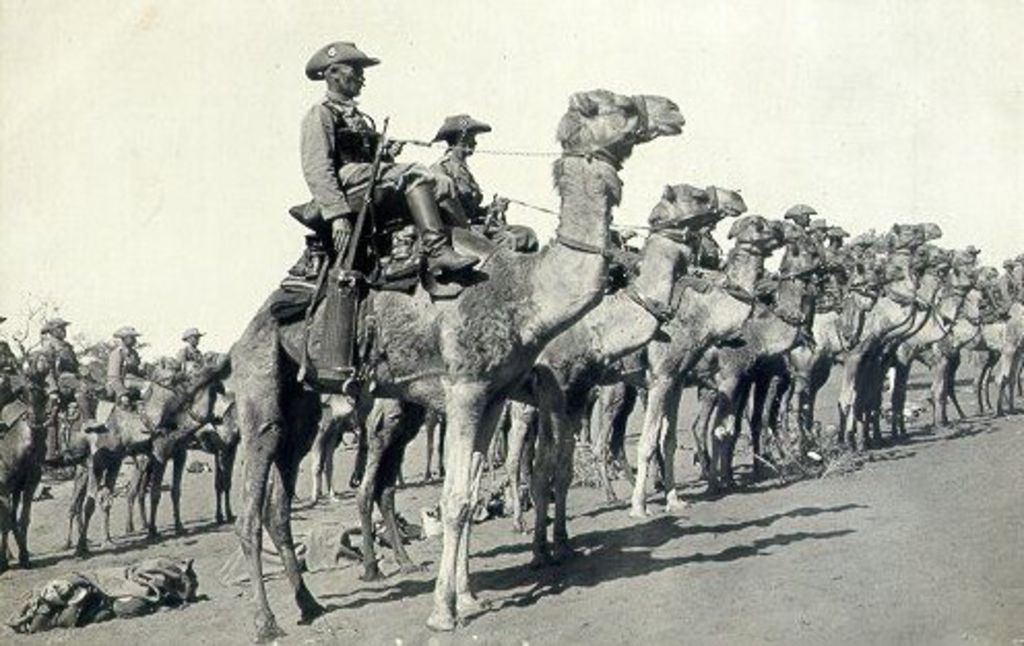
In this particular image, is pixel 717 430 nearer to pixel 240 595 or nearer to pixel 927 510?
pixel 927 510

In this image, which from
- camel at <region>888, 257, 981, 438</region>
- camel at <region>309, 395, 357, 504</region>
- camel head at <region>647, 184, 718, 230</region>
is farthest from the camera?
camel at <region>888, 257, 981, 438</region>

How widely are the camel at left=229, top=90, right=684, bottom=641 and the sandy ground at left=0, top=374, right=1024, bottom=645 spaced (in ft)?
2.49

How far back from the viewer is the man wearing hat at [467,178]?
11.2 m

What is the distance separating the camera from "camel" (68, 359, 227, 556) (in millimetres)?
17844

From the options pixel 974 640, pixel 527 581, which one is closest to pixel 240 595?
pixel 527 581

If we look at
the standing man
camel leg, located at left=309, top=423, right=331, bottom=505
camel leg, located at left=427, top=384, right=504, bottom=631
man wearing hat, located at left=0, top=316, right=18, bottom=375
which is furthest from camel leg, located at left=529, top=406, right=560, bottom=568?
the standing man

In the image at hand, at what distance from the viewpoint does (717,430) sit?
16359 mm

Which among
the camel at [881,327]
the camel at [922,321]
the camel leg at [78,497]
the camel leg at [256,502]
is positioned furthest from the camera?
the camel at [922,321]

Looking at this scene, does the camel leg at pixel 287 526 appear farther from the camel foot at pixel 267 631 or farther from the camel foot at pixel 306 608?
the camel foot at pixel 267 631

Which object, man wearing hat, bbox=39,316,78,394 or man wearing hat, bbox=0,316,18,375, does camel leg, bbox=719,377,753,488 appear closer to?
man wearing hat, bbox=0,316,18,375

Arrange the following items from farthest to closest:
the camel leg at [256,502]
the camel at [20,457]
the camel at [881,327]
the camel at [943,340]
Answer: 1. the camel at [943,340]
2. the camel at [881,327]
3. the camel at [20,457]
4. the camel leg at [256,502]

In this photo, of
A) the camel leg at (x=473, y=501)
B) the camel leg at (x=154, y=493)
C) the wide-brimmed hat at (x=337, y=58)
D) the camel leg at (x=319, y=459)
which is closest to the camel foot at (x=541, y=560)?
the camel leg at (x=473, y=501)

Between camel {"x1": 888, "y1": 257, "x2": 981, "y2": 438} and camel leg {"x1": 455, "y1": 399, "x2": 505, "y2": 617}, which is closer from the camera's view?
camel leg {"x1": 455, "y1": 399, "x2": 505, "y2": 617}

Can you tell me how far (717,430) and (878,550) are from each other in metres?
5.96
